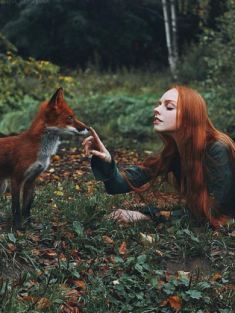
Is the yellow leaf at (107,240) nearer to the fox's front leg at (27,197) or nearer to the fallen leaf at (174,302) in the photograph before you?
the fox's front leg at (27,197)

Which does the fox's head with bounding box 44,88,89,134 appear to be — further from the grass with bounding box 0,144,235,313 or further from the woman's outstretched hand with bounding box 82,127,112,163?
the grass with bounding box 0,144,235,313

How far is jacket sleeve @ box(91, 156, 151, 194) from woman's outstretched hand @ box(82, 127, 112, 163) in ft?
0.31

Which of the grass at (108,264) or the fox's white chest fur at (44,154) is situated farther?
the fox's white chest fur at (44,154)

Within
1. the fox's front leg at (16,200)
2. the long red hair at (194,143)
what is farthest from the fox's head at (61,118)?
the long red hair at (194,143)

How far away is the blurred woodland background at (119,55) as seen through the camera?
14.6 metres

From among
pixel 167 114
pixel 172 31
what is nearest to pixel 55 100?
pixel 167 114

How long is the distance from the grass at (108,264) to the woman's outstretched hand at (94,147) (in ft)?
1.71

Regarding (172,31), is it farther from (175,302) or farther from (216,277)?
(175,302)

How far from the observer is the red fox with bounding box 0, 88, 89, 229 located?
5.95 metres

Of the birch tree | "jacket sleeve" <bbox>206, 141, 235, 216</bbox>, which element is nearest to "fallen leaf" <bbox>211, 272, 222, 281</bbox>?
"jacket sleeve" <bbox>206, 141, 235, 216</bbox>

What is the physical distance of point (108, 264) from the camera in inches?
226

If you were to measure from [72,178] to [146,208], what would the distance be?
10.00 feet

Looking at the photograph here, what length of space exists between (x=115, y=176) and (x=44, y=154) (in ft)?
2.91

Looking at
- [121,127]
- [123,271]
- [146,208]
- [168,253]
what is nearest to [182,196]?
[146,208]
